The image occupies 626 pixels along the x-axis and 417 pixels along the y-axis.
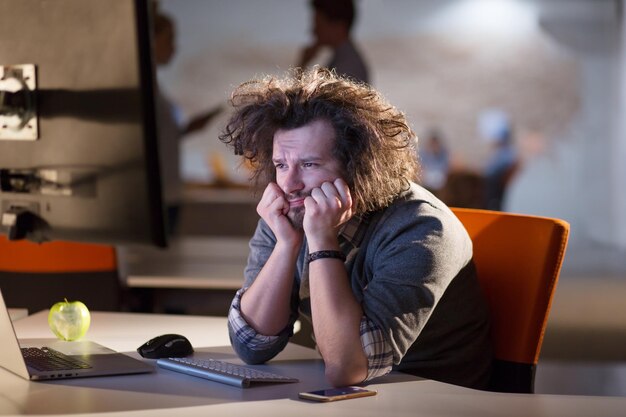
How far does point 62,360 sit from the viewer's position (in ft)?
5.19

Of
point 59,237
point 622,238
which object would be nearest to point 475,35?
point 622,238

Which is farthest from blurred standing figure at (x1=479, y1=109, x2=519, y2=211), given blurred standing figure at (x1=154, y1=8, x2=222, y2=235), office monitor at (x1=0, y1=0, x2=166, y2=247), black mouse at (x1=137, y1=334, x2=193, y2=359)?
office monitor at (x1=0, y1=0, x2=166, y2=247)

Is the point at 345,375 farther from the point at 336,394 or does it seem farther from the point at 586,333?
the point at 586,333

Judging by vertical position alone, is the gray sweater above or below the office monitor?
below

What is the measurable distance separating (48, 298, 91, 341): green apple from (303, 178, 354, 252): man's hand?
0.51 metres

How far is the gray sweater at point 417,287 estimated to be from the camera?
1.57 metres

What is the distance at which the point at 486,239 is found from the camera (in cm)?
192

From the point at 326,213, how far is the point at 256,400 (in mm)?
412

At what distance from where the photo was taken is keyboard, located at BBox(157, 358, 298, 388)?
4.73ft

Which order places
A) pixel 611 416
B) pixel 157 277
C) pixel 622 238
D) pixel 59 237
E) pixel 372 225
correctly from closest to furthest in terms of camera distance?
pixel 611 416 < pixel 59 237 < pixel 372 225 < pixel 157 277 < pixel 622 238

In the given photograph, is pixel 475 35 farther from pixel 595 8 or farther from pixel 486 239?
pixel 486 239

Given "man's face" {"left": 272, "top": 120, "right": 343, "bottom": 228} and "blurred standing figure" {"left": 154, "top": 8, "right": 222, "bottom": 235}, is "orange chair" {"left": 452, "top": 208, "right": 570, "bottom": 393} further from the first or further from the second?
"blurred standing figure" {"left": 154, "top": 8, "right": 222, "bottom": 235}

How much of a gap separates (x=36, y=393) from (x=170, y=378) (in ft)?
0.71

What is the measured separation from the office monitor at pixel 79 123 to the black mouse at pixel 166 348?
0.23 meters
